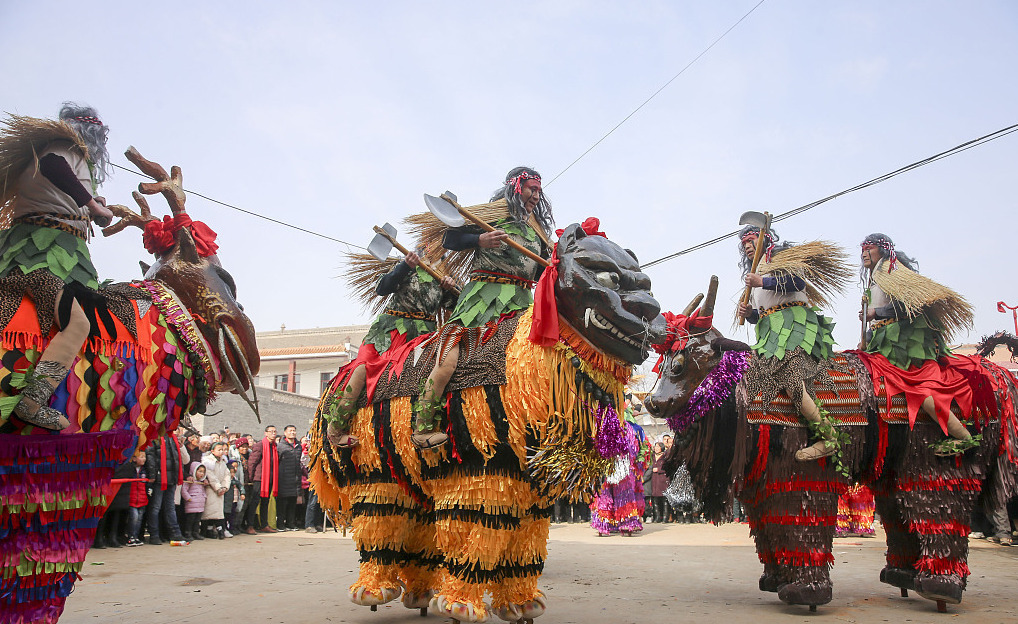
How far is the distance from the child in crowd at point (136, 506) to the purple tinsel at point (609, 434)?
22.3ft

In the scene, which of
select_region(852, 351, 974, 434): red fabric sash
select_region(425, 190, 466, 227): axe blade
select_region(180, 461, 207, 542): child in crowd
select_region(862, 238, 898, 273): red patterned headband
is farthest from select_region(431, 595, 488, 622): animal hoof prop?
select_region(180, 461, 207, 542): child in crowd

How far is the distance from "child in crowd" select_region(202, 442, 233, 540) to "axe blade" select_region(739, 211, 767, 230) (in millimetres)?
8552

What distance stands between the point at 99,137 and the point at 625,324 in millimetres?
2836

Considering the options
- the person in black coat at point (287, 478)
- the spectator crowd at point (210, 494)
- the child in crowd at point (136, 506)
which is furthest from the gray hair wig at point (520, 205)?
the person in black coat at point (287, 478)

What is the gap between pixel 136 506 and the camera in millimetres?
9016

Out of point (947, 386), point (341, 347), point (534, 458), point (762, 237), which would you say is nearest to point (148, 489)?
point (534, 458)

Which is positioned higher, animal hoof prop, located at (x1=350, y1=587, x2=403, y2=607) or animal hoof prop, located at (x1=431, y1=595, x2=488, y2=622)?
animal hoof prop, located at (x1=431, y1=595, x2=488, y2=622)

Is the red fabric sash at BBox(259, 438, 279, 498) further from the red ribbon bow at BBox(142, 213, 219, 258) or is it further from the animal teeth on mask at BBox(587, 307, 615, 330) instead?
the animal teeth on mask at BBox(587, 307, 615, 330)

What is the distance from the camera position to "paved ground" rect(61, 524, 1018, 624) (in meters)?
4.77

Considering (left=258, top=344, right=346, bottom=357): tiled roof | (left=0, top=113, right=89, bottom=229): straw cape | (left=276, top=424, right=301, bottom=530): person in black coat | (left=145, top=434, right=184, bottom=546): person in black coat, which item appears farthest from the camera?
(left=258, top=344, right=346, bottom=357): tiled roof

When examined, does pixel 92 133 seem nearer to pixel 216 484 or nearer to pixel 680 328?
pixel 680 328

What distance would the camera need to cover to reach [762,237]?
217 inches

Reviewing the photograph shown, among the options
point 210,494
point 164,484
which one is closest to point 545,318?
point 164,484

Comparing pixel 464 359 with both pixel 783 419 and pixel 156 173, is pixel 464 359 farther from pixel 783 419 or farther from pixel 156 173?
pixel 783 419
